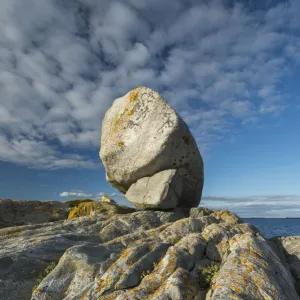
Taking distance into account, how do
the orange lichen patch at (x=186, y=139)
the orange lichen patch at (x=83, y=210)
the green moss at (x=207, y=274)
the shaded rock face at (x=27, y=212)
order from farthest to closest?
1. the orange lichen patch at (x=186, y=139)
2. the orange lichen patch at (x=83, y=210)
3. the shaded rock face at (x=27, y=212)
4. the green moss at (x=207, y=274)

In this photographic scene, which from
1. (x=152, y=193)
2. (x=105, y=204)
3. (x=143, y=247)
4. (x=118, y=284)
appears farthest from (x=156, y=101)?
(x=118, y=284)

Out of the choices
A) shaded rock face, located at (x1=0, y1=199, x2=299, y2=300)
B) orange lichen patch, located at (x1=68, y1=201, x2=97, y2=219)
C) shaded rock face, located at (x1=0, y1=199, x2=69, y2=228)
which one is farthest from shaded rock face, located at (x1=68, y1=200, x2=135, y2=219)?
shaded rock face, located at (x1=0, y1=199, x2=299, y2=300)

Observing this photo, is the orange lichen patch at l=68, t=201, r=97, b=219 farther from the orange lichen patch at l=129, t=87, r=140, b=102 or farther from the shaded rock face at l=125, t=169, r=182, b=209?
the orange lichen patch at l=129, t=87, r=140, b=102

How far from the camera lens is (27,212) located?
21.5m

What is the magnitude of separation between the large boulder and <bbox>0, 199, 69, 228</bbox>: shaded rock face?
5382 mm

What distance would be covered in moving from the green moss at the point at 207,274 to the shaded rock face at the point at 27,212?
15.9 metres

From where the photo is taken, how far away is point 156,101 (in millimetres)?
21672

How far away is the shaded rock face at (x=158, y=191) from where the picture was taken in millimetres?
19859

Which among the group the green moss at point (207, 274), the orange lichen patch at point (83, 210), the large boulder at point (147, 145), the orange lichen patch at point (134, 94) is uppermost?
the orange lichen patch at point (134, 94)

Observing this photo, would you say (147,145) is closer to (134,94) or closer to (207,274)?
(134,94)

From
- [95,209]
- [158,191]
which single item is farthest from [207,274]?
[95,209]

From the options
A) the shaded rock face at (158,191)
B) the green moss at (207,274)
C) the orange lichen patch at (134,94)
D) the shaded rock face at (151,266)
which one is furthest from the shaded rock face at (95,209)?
the green moss at (207,274)

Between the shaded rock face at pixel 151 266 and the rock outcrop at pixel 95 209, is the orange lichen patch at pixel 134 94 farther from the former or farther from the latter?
the shaded rock face at pixel 151 266

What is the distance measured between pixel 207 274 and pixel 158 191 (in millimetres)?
12202
